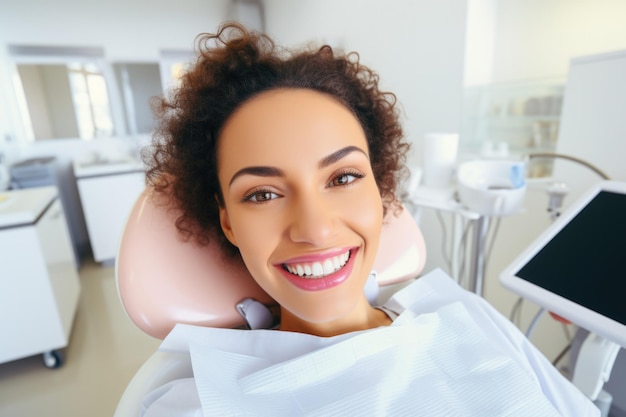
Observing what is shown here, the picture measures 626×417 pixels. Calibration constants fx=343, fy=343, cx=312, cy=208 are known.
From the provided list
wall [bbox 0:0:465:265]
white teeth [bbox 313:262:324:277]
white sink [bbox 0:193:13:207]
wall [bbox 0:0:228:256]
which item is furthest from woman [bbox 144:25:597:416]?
wall [bbox 0:0:228:256]

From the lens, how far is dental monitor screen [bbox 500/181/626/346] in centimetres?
55

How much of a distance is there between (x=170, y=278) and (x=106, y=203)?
8.84 feet

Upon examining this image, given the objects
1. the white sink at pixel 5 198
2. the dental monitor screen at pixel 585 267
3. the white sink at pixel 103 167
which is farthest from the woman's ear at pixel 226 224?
the white sink at pixel 103 167

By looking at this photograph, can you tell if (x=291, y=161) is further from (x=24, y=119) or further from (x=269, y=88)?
(x=24, y=119)

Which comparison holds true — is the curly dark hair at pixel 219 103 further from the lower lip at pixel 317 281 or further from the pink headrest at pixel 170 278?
the lower lip at pixel 317 281

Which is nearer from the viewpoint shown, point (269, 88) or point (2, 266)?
point (269, 88)

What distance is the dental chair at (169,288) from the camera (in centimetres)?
71

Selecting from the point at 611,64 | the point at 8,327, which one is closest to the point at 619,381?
the point at 611,64

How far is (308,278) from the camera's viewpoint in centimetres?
63

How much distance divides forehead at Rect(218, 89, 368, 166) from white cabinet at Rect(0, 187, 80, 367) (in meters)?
1.53

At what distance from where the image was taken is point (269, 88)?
2.21 ft

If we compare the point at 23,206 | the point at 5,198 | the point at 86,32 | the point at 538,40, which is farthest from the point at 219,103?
the point at 86,32

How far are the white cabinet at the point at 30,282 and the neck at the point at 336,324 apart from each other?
1.53 meters

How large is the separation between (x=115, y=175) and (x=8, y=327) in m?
1.55
